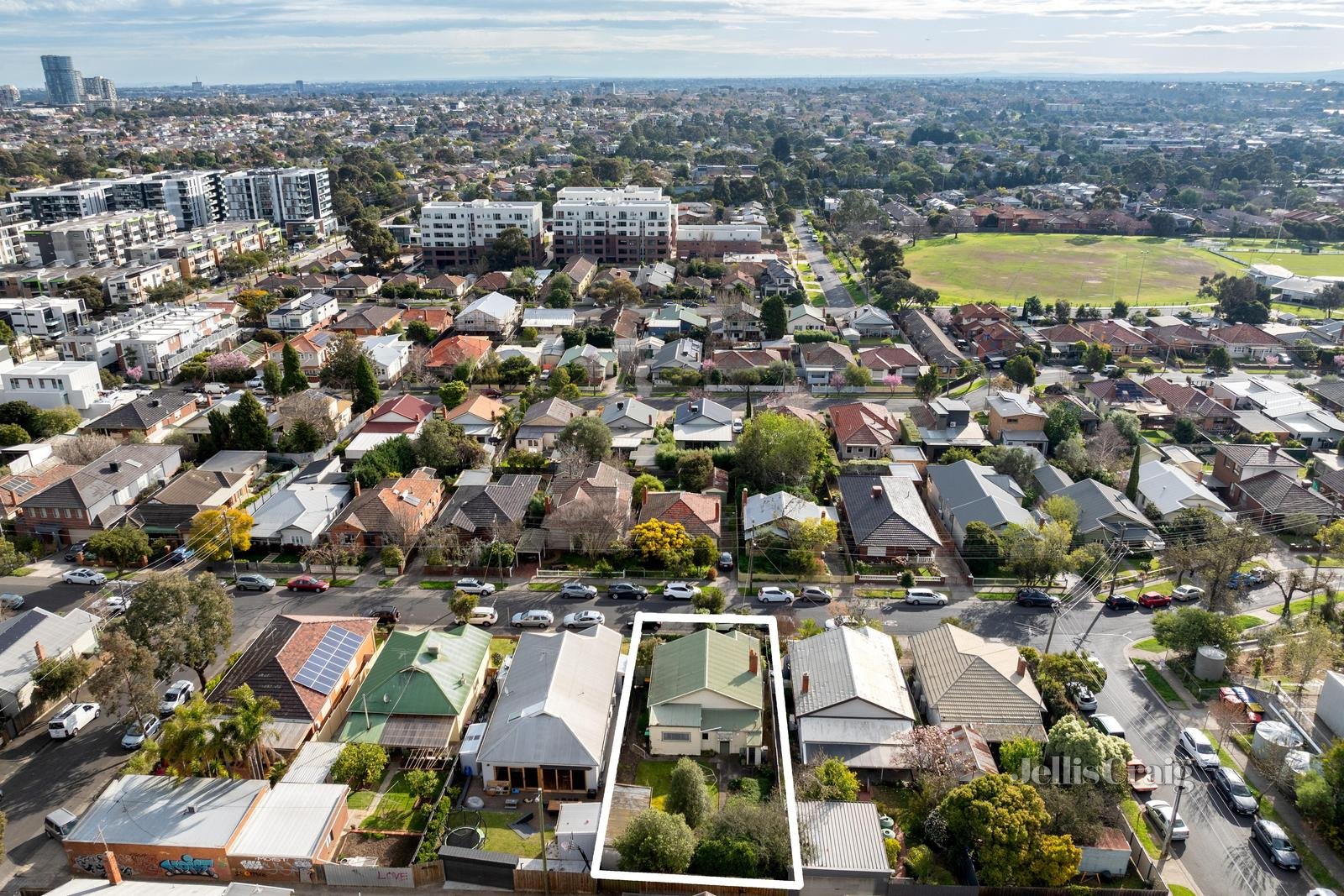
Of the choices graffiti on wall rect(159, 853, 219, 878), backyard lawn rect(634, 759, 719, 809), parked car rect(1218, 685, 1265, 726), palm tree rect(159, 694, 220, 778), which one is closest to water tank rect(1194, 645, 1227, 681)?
parked car rect(1218, 685, 1265, 726)

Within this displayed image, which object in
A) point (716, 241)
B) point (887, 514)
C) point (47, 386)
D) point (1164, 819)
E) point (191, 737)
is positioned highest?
point (716, 241)

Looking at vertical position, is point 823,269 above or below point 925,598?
above

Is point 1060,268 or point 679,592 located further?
point 1060,268

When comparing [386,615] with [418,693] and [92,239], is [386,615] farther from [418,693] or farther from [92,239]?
[92,239]

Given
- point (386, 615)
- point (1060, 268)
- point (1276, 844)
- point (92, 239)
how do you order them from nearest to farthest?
point (1276, 844), point (386, 615), point (92, 239), point (1060, 268)

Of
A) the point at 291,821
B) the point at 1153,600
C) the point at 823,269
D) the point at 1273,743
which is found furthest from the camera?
the point at 823,269

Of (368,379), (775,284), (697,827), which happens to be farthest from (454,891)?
(775,284)

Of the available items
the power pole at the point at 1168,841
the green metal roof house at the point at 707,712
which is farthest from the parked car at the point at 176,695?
the power pole at the point at 1168,841

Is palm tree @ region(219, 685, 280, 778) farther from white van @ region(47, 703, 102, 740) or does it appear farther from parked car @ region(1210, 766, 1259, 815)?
parked car @ region(1210, 766, 1259, 815)

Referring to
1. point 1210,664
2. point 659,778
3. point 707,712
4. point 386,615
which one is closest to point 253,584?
point 386,615

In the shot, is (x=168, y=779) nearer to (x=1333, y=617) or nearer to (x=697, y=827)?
(x=697, y=827)
